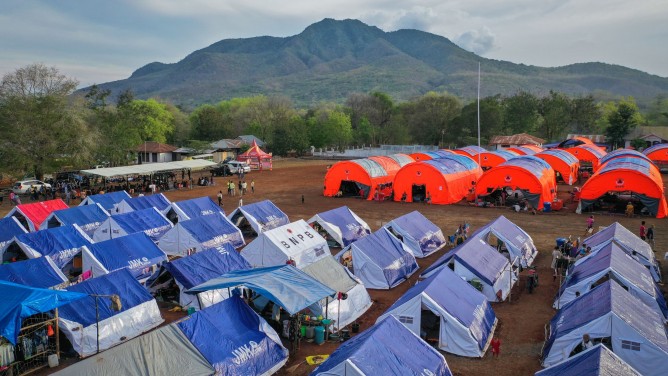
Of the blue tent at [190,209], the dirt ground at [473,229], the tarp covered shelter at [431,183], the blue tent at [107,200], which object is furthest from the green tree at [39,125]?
the tarp covered shelter at [431,183]

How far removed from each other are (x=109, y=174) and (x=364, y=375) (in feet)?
105

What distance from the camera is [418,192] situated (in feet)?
107

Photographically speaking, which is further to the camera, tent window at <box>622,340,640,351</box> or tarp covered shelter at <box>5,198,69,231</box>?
tarp covered shelter at <box>5,198,69,231</box>

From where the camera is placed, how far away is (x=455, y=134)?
73.7 meters

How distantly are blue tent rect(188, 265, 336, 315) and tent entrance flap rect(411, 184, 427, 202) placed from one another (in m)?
20.9

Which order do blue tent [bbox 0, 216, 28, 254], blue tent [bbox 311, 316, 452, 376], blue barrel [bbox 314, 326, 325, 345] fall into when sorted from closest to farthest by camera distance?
blue tent [bbox 311, 316, 452, 376] → blue barrel [bbox 314, 326, 325, 345] → blue tent [bbox 0, 216, 28, 254]

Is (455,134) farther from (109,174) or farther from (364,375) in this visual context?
(364,375)

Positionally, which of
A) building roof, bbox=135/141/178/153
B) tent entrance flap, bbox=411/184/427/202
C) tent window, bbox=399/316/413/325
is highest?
building roof, bbox=135/141/178/153

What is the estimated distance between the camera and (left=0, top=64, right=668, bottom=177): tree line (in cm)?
3753

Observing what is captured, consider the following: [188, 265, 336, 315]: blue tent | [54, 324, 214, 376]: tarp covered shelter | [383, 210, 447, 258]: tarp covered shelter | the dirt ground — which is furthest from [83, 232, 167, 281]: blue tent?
[383, 210, 447, 258]: tarp covered shelter

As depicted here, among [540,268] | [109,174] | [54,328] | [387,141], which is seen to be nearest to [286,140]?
[387,141]

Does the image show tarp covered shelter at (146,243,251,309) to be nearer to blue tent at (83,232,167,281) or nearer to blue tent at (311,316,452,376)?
blue tent at (83,232,167,281)

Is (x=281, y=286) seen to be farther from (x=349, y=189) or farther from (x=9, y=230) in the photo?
(x=349, y=189)

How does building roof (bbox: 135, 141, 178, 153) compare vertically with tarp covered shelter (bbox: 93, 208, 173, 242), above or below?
above
